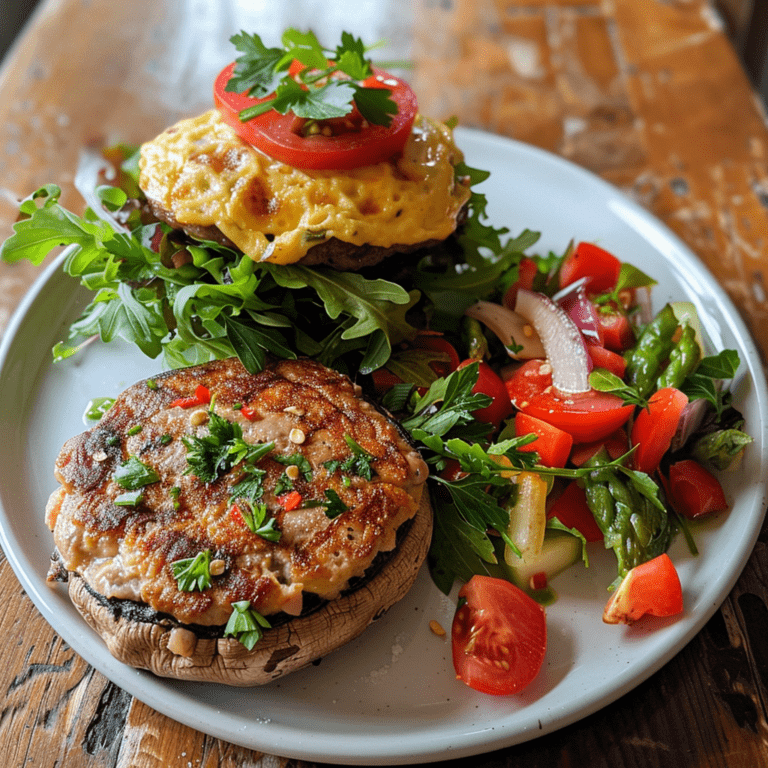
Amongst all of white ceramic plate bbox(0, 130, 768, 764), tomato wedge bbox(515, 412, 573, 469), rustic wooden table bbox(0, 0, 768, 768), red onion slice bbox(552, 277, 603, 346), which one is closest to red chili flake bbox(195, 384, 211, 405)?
white ceramic plate bbox(0, 130, 768, 764)

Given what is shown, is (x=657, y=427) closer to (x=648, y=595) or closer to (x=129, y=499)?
(x=648, y=595)

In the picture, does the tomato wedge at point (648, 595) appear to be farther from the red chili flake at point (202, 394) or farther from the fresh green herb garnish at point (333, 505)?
the red chili flake at point (202, 394)

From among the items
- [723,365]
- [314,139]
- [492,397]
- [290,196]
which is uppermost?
[314,139]

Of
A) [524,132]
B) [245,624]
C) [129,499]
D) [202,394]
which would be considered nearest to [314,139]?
[202,394]

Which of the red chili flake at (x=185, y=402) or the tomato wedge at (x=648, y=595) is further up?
the red chili flake at (x=185, y=402)

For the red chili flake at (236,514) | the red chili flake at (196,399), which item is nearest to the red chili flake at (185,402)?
the red chili flake at (196,399)

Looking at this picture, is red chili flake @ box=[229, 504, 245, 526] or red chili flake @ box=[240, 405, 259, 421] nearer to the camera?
red chili flake @ box=[229, 504, 245, 526]

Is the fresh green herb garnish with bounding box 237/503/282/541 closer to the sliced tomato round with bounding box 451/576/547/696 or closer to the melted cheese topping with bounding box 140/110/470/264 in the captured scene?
the sliced tomato round with bounding box 451/576/547/696
